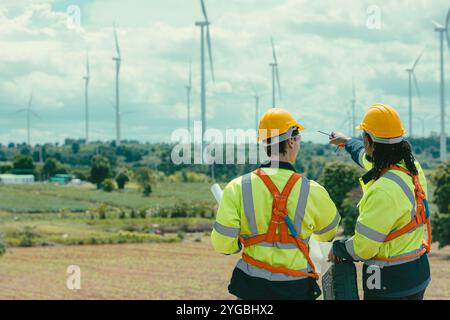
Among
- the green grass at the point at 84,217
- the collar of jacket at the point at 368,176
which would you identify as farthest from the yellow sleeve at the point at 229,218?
the green grass at the point at 84,217

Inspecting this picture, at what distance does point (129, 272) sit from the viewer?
7050 cm

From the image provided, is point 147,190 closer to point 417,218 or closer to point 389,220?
point 417,218

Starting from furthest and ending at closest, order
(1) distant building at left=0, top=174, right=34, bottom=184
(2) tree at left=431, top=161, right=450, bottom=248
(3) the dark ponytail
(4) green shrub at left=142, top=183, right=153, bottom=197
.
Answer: (1) distant building at left=0, top=174, right=34, bottom=184 → (4) green shrub at left=142, top=183, right=153, bottom=197 → (2) tree at left=431, top=161, right=450, bottom=248 → (3) the dark ponytail

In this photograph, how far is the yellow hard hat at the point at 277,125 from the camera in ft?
24.7

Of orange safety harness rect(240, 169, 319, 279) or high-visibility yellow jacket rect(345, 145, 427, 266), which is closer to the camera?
orange safety harness rect(240, 169, 319, 279)

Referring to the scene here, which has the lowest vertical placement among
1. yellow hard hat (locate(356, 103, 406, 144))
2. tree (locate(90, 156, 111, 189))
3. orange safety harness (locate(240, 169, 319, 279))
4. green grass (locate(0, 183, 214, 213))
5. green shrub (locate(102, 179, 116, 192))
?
green grass (locate(0, 183, 214, 213))

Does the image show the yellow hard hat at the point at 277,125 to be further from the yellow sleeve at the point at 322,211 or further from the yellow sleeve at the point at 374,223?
the yellow sleeve at the point at 374,223

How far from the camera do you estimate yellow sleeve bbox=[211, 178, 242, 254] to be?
24.1 ft

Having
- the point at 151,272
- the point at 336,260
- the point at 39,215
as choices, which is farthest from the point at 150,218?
the point at 336,260

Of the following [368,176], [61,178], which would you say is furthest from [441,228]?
[61,178]

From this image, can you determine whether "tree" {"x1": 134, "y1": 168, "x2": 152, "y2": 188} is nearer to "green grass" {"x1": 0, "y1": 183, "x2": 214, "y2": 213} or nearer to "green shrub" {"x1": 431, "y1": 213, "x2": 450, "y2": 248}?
"green grass" {"x1": 0, "y1": 183, "x2": 214, "y2": 213}

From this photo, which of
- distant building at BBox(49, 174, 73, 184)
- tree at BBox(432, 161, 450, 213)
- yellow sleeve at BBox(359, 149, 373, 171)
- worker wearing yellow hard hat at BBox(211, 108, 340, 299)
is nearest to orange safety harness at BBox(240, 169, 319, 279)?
worker wearing yellow hard hat at BBox(211, 108, 340, 299)

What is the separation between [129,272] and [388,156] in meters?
64.2
